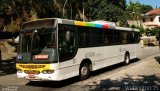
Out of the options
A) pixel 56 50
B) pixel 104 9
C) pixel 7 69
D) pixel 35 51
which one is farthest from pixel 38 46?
pixel 104 9

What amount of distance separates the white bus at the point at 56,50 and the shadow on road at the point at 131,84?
1382 millimetres

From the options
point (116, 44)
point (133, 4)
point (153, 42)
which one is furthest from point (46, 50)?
point (133, 4)

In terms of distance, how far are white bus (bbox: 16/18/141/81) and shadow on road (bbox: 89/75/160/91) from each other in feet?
4.53

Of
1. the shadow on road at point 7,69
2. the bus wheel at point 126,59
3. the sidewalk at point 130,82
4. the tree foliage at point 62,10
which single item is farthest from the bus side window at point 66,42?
the tree foliage at point 62,10

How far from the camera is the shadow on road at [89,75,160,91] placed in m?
11.1

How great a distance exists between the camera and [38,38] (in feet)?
39.7

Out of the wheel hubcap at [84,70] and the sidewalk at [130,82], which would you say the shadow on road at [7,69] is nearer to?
the wheel hubcap at [84,70]

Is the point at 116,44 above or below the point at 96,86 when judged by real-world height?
above

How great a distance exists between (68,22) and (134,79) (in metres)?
3.66

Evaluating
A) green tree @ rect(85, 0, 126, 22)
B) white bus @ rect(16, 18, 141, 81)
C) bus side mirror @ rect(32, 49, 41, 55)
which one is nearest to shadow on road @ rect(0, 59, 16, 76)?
white bus @ rect(16, 18, 141, 81)

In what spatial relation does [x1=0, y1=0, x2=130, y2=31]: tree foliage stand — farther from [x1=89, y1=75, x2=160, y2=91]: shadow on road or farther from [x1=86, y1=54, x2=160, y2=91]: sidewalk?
[x1=89, y1=75, x2=160, y2=91]: shadow on road

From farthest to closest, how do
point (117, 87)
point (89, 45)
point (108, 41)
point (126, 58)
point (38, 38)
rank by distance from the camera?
1. point (126, 58)
2. point (108, 41)
3. point (89, 45)
4. point (38, 38)
5. point (117, 87)

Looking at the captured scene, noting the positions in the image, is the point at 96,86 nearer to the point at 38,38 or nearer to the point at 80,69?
the point at 80,69

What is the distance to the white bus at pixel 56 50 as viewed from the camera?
11722 millimetres
